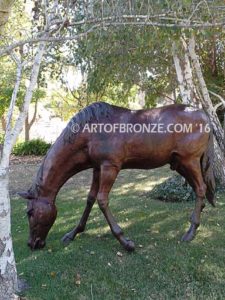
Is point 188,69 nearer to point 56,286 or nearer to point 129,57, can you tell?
point 129,57

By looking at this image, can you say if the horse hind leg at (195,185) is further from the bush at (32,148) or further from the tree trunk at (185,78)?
the bush at (32,148)

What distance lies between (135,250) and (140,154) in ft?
3.69

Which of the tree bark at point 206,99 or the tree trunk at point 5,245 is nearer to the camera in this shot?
the tree trunk at point 5,245

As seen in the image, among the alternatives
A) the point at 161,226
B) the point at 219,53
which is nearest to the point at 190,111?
the point at 161,226

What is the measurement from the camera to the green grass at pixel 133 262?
12.4ft

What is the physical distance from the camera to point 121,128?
15.0 feet

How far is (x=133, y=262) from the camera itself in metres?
4.24

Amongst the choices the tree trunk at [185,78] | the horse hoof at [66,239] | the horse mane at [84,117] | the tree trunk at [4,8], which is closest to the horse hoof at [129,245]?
the horse hoof at [66,239]

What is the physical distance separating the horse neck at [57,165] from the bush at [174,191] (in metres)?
3.07

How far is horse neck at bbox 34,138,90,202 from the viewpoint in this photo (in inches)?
177

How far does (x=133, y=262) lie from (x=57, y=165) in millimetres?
1389

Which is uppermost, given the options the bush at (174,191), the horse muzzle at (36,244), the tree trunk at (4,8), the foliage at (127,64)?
the tree trunk at (4,8)

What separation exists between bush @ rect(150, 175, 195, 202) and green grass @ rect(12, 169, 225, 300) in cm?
95

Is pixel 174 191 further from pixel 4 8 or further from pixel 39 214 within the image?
pixel 4 8
